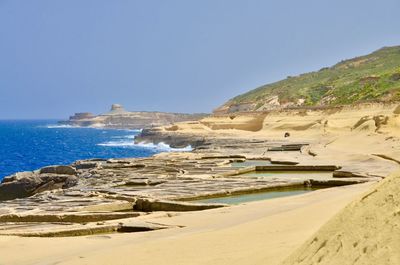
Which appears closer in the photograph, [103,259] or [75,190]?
[103,259]

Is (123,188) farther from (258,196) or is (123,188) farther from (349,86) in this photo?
(349,86)

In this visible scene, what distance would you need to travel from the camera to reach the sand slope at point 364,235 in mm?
4414

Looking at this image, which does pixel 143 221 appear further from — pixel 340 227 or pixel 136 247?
pixel 340 227

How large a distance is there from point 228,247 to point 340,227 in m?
2.70

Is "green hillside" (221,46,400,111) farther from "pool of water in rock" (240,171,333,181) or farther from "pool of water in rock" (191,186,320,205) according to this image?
"pool of water in rock" (191,186,320,205)

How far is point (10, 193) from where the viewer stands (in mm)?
26062

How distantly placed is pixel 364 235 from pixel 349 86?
7479 cm

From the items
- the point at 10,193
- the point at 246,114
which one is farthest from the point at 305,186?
the point at 246,114

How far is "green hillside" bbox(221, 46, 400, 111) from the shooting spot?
214 ft

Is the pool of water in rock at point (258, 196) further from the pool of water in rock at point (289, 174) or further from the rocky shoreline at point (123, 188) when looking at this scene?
the pool of water in rock at point (289, 174)

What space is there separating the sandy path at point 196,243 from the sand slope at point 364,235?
0.96 metres

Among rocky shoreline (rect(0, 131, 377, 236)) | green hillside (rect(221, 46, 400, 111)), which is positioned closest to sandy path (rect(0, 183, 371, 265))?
rocky shoreline (rect(0, 131, 377, 236))

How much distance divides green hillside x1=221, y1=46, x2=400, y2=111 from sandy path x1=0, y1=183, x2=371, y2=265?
148 ft

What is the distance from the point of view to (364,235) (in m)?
4.78
